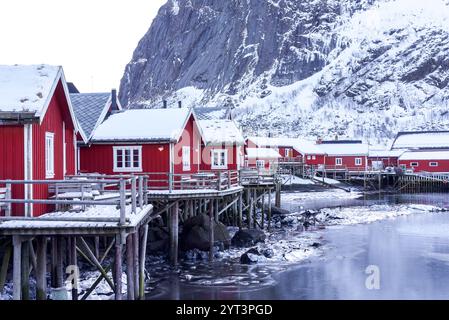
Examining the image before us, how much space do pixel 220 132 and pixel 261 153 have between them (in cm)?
3132


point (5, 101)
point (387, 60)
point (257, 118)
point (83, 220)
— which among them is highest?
point (387, 60)

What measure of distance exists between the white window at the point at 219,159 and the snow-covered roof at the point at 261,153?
96.9ft

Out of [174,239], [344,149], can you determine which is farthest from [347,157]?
[174,239]

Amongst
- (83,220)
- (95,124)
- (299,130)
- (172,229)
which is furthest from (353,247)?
(299,130)

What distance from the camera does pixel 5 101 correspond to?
49.9 ft

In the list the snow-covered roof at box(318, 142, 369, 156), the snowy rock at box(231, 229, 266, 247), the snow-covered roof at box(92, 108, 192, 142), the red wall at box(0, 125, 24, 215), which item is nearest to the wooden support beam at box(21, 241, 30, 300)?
the red wall at box(0, 125, 24, 215)

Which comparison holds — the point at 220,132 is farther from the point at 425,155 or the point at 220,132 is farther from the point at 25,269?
the point at 425,155

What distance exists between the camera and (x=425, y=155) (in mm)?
87875

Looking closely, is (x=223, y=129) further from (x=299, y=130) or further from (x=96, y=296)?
(x=299, y=130)

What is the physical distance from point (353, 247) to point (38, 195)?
63.4 ft

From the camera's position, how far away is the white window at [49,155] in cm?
1674

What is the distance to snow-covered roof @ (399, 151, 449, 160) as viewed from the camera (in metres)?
85.6

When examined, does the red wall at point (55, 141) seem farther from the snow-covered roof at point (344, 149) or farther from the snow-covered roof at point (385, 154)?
the snow-covered roof at point (385, 154)

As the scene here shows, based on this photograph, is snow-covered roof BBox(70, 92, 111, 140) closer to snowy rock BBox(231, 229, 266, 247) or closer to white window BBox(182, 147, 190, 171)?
white window BBox(182, 147, 190, 171)
